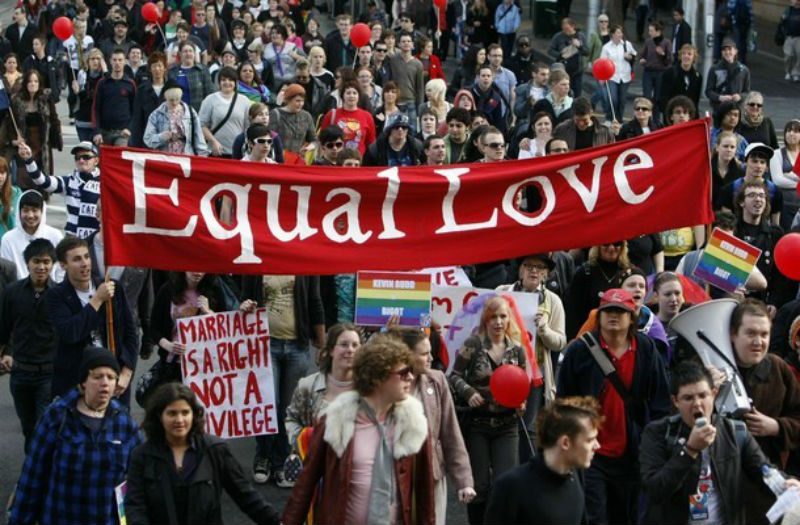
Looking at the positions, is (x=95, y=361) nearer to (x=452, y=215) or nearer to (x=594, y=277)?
(x=452, y=215)

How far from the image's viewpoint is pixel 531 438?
10.0 metres

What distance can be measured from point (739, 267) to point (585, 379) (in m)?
2.56

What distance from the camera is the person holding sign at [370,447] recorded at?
749cm

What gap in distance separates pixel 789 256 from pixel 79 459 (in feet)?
15.9

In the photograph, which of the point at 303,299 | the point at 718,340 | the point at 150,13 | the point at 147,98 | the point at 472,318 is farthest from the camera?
the point at 150,13

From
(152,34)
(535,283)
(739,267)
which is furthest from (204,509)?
(152,34)

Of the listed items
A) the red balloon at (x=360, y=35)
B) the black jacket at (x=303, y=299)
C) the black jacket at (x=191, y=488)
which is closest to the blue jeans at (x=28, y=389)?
the black jacket at (x=303, y=299)

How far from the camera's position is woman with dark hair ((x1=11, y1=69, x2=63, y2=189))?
A: 59.9 ft

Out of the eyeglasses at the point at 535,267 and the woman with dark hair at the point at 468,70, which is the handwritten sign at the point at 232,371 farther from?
the woman with dark hair at the point at 468,70

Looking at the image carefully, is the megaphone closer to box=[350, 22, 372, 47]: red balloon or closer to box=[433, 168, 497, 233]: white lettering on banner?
box=[433, 168, 497, 233]: white lettering on banner

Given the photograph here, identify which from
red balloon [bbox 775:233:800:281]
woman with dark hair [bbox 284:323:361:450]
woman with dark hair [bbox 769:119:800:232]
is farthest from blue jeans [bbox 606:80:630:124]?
woman with dark hair [bbox 284:323:361:450]

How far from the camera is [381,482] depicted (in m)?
7.52

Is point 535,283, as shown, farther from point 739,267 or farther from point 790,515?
point 790,515

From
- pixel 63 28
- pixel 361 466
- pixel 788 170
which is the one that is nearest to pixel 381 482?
pixel 361 466
